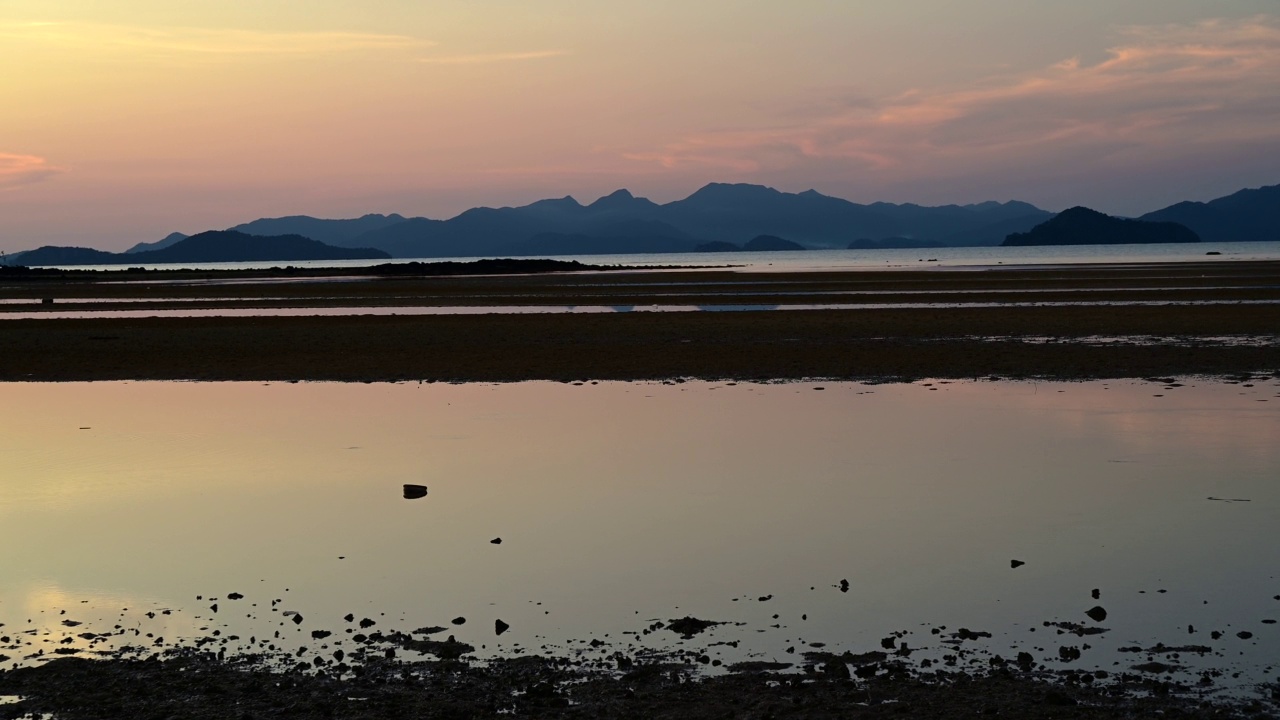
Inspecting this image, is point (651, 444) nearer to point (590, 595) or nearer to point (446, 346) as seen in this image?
point (590, 595)

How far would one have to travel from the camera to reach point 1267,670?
25.1 feet

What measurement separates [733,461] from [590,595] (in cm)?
651

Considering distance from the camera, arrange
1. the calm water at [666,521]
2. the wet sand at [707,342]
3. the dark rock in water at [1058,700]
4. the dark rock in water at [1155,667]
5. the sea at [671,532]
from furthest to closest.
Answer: the wet sand at [707,342], the calm water at [666,521], the sea at [671,532], the dark rock in water at [1155,667], the dark rock in water at [1058,700]

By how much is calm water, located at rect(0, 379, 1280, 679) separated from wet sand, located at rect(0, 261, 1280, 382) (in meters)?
5.52

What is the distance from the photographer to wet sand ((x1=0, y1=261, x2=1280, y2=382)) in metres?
27.6

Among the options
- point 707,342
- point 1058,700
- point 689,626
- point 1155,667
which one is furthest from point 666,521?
point 707,342

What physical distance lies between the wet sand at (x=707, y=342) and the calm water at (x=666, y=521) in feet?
18.1

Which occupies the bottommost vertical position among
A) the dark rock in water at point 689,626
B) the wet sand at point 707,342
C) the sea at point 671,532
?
the wet sand at point 707,342

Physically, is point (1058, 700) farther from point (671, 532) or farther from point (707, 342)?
point (707, 342)

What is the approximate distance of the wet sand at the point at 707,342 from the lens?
27578 mm

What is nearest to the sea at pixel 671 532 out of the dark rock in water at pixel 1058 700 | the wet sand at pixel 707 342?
the dark rock in water at pixel 1058 700

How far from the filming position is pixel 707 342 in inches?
1336

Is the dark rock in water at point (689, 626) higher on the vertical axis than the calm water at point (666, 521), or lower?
higher

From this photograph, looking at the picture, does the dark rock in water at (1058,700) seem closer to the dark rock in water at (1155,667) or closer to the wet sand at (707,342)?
the dark rock in water at (1155,667)
